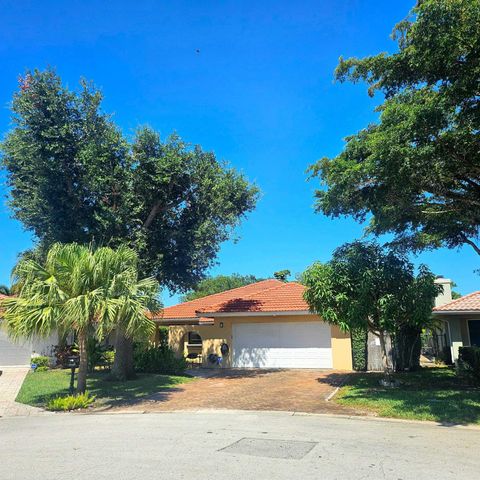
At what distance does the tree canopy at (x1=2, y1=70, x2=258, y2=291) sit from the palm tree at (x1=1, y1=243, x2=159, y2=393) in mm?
2904

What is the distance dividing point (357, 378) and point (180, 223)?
376 inches

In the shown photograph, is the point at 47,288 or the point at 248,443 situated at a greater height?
the point at 47,288

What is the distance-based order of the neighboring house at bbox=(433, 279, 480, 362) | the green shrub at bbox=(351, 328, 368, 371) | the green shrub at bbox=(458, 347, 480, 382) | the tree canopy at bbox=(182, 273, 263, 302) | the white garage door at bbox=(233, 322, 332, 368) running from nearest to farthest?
1. the green shrub at bbox=(458, 347, 480, 382)
2. the green shrub at bbox=(351, 328, 368, 371)
3. the white garage door at bbox=(233, 322, 332, 368)
4. the neighboring house at bbox=(433, 279, 480, 362)
5. the tree canopy at bbox=(182, 273, 263, 302)

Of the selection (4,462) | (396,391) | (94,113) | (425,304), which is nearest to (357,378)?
(396,391)

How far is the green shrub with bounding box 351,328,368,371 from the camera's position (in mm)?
19391

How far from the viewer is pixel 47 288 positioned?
1237 centimetres

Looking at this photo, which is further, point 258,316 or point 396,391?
point 258,316

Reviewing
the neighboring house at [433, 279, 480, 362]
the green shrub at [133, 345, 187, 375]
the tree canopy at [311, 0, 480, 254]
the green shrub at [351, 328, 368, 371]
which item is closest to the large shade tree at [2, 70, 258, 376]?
the green shrub at [133, 345, 187, 375]

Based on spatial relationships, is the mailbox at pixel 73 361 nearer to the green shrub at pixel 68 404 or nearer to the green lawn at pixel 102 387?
the green shrub at pixel 68 404

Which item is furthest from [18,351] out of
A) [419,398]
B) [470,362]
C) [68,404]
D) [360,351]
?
[470,362]

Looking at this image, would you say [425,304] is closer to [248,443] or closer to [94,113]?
[248,443]

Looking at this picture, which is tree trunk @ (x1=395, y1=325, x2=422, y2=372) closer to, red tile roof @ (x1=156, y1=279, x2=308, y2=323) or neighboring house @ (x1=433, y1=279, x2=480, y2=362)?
neighboring house @ (x1=433, y1=279, x2=480, y2=362)

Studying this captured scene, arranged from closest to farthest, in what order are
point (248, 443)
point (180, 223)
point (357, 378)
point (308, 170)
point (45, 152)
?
point (248, 443) → point (308, 170) → point (45, 152) → point (357, 378) → point (180, 223)

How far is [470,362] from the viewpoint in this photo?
51.2ft
